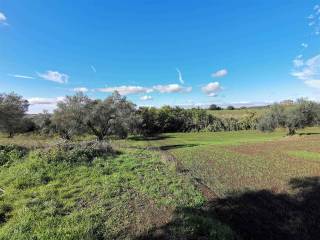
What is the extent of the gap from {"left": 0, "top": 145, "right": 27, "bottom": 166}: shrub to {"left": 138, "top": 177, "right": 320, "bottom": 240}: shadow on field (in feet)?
31.2

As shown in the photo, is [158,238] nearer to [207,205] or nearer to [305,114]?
[207,205]

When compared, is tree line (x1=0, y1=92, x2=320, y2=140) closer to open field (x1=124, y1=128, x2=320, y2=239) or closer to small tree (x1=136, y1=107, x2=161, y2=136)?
small tree (x1=136, y1=107, x2=161, y2=136)

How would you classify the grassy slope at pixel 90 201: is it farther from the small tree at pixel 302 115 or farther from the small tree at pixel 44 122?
the small tree at pixel 302 115

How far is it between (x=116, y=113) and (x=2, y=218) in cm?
3389

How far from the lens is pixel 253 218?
765cm

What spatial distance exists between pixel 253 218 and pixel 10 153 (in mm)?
11997

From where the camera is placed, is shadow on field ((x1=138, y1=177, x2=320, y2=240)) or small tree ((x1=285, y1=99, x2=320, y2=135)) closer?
shadow on field ((x1=138, y1=177, x2=320, y2=240))

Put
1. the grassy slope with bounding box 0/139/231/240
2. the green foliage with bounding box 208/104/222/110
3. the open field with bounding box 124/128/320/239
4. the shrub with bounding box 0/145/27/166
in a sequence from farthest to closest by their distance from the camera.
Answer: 1. the green foliage with bounding box 208/104/222/110
2. the shrub with bounding box 0/145/27/166
3. the open field with bounding box 124/128/320/239
4. the grassy slope with bounding box 0/139/231/240

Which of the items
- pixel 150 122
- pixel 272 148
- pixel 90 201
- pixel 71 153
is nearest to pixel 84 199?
pixel 90 201

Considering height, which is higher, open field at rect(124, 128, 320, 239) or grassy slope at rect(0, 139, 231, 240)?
grassy slope at rect(0, 139, 231, 240)

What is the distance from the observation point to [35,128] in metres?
51.2

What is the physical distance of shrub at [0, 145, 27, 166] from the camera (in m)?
12.1

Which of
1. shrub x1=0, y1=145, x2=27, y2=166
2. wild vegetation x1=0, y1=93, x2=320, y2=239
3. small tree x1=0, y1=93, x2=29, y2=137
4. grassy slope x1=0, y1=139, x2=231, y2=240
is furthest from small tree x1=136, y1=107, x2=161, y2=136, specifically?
grassy slope x1=0, y1=139, x2=231, y2=240

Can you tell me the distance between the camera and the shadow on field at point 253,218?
611 centimetres
